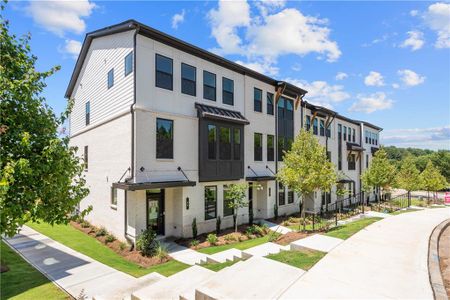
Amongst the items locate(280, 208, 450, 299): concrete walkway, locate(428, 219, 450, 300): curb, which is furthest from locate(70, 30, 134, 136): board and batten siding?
locate(428, 219, 450, 300): curb

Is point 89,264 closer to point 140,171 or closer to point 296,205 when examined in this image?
point 140,171

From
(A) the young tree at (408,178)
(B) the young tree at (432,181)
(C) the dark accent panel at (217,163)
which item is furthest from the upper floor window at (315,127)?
(B) the young tree at (432,181)

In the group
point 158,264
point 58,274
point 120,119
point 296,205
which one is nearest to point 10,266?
point 58,274

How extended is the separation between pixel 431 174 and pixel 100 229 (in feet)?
135

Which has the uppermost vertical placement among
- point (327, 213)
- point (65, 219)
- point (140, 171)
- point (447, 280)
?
point (140, 171)

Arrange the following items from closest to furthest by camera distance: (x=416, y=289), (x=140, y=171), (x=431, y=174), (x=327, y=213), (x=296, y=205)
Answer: (x=416, y=289) < (x=140, y=171) < (x=296, y=205) < (x=327, y=213) < (x=431, y=174)

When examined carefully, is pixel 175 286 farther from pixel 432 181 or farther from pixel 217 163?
pixel 432 181

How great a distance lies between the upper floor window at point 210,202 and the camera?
1588 cm

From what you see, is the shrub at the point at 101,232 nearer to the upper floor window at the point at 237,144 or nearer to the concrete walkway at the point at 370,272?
the upper floor window at the point at 237,144

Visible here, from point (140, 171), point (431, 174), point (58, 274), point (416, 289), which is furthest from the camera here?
point (431, 174)

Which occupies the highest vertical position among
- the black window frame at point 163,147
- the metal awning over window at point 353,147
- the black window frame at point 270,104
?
the black window frame at point 270,104

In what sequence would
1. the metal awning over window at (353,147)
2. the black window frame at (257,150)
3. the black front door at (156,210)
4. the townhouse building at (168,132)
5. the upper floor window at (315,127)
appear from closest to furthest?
the townhouse building at (168,132)
the black front door at (156,210)
the black window frame at (257,150)
the upper floor window at (315,127)
the metal awning over window at (353,147)

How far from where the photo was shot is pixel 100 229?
1523cm

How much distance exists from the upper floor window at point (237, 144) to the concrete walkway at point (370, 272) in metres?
8.88
